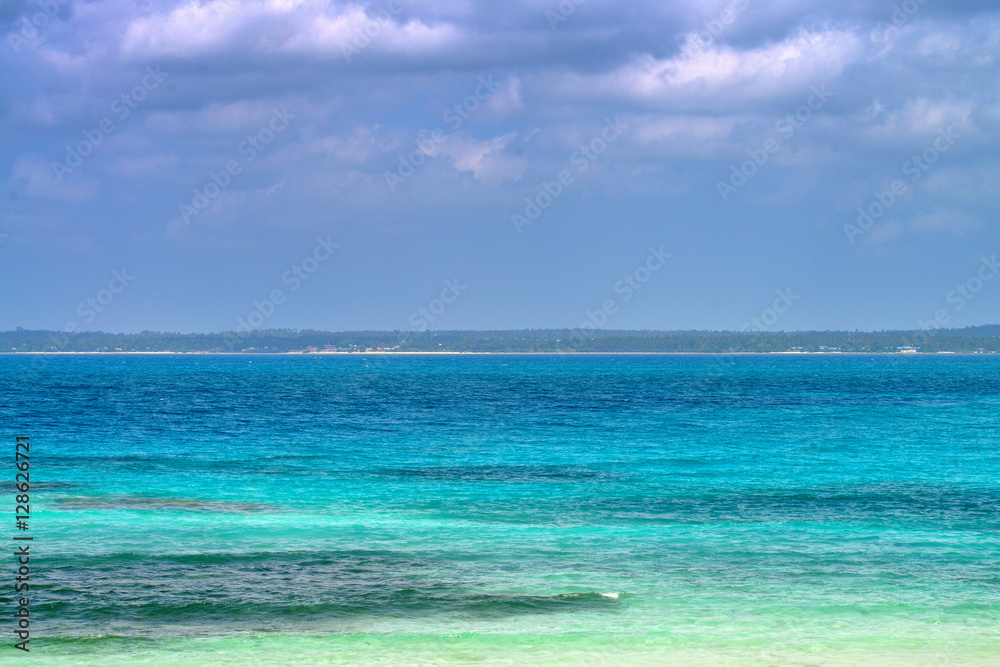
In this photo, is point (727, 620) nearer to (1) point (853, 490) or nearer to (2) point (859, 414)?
(1) point (853, 490)

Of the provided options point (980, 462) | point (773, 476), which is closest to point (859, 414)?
point (980, 462)

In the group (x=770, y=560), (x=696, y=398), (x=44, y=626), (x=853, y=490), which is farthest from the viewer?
(x=696, y=398)

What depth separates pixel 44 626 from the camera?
15023mm

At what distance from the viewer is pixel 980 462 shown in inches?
1470

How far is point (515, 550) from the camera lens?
21.0 metres

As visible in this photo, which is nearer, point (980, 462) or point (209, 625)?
point (209, 625)

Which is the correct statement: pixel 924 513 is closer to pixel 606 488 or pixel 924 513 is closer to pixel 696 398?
pixel 606 488

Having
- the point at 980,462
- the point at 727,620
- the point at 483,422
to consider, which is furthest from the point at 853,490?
the point at 483,422

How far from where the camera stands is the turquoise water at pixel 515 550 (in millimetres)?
14492

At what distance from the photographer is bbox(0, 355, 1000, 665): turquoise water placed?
14492 millimetres

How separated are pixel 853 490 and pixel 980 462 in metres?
10.4

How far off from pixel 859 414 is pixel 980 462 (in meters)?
28.6

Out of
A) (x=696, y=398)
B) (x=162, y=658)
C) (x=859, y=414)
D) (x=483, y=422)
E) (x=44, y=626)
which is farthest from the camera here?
(x=696, y=398)

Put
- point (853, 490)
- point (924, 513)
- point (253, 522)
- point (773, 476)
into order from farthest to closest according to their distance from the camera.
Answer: point (773, 476) < point (853, 490) < point (924, 513) < point (253, 522)
